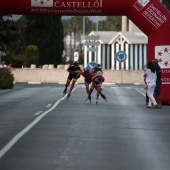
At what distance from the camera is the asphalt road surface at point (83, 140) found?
11.7 metres

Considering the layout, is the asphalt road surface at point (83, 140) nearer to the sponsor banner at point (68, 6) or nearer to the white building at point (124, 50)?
the sponsor banner at point (68, 6)

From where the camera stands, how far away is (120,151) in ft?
43.8

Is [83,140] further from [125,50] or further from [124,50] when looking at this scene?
[124,50]

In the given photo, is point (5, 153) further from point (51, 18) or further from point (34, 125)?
point (51, 18)

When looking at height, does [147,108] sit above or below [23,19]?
below

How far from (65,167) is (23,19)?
3496 centimetres

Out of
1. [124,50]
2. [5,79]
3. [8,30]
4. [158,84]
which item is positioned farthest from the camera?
[124,50]

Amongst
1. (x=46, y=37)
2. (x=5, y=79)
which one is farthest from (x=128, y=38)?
(x=5, y=79)

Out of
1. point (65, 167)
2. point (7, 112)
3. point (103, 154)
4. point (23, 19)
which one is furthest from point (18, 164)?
point (23, 19)

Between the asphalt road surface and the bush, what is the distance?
21.7 meters

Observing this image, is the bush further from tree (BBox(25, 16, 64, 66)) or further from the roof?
the roof

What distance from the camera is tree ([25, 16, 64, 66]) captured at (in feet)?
272

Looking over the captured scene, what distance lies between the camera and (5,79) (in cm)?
4603

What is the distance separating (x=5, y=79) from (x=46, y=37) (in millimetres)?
37480
